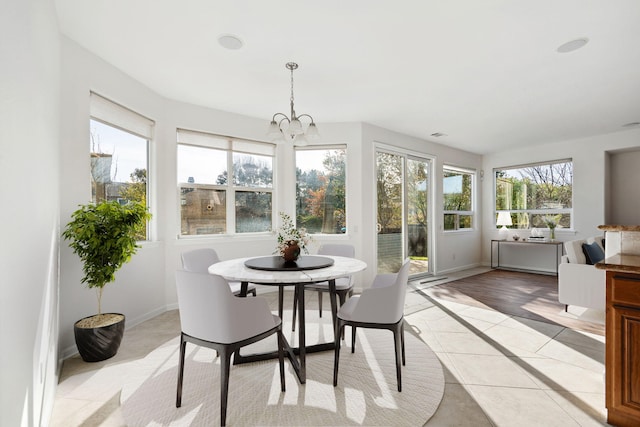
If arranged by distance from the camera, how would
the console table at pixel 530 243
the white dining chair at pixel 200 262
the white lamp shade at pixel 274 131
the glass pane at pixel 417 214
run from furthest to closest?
the console table at pixel 530 243
the glass pane at pixel 417 214
the white dining chair at pixel 200 262
the white lamp shade at pixel 274 131

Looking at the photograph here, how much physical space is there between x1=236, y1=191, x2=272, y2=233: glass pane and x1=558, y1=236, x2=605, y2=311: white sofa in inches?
156

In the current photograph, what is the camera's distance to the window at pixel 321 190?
490cm

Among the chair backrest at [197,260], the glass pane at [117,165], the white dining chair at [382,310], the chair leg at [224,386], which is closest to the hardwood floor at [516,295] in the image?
the white dining chair at [382,310]

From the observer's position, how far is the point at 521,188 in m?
6.81

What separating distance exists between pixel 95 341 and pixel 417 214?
5.14 metres

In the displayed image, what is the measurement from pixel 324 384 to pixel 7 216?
195 centimetres

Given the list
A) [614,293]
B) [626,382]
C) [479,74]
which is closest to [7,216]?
[614,293]

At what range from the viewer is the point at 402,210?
Answer: 218 inches

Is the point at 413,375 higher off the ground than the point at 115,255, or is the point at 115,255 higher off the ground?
the point at 115,255

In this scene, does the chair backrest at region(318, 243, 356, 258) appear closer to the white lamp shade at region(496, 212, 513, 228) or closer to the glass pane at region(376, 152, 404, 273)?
the glass pane at region(376, 152, 404, 273)

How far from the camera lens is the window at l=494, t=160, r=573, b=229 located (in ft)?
20.5

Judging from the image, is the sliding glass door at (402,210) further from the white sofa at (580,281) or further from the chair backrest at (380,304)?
the chair backrest at (380,304)

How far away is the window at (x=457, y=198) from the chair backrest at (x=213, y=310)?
5611 millimetres

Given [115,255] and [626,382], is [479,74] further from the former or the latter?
[115,255]
